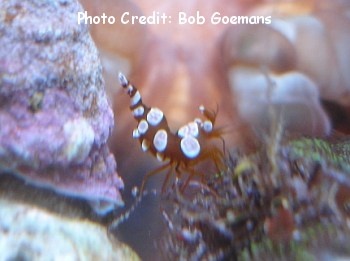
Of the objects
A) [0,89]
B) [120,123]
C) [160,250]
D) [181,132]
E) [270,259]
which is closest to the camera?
[270,259]

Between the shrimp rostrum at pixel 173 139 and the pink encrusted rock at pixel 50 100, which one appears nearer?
the pink encrusted rock at pixel 50 100

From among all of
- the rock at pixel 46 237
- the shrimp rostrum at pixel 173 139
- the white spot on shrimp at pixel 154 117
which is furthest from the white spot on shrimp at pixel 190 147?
the rock at pixel 46 237

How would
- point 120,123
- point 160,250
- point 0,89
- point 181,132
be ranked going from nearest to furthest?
point 0,89, point 160,250, point 181,132, point 120,123

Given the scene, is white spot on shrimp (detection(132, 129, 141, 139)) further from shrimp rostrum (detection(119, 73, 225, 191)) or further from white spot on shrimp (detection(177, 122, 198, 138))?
white spot on shrimp (detection(177, 122, 198, 138))

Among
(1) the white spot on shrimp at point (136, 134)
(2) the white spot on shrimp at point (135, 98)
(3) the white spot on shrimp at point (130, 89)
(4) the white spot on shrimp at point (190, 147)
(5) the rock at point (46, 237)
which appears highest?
(3) the white spot on shrimp at point (130, 89)

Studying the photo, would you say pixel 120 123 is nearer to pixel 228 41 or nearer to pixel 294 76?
pixel 228 41

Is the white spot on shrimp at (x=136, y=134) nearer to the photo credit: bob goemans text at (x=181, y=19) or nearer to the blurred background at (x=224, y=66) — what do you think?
the blurred background at (x=224, y=66)

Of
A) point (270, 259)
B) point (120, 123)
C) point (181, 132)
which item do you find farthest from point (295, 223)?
point (120, 123)
